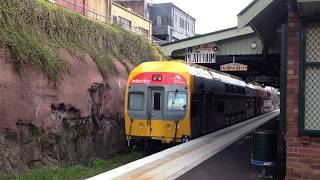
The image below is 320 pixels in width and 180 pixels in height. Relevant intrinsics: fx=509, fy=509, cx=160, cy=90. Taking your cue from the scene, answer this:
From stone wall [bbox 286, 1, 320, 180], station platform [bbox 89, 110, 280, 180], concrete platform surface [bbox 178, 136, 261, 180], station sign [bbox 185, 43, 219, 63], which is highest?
station sign [bbox 185, 43, 219, 63]

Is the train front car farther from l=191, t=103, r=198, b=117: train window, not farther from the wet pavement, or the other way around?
the wet pavement

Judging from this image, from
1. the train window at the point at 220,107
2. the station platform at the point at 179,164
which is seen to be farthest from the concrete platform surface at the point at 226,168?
the train window at the point at 220,107

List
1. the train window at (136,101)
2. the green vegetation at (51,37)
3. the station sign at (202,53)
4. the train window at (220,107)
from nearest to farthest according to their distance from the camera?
the green vegetation at (51,37), the train window at (136,101), the station sign at (202,53), the train window at (220,107)

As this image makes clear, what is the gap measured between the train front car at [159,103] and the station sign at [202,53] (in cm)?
336

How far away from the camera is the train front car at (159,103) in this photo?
17.7m

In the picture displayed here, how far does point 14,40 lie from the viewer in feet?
48.2

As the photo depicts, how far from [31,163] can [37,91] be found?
86.9 inches

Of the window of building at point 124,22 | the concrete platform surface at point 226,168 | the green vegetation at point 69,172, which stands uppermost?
→ the window of building at point 124,22

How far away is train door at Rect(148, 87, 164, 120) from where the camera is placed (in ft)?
59.4

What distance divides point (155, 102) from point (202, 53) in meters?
4.39

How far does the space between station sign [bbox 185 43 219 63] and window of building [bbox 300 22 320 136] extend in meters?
12.6

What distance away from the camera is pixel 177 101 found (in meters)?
17.9

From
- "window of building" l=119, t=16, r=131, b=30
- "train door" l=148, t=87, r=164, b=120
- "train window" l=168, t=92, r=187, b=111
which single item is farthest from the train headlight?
"window of building" l=119, t=16, r=131, b=30

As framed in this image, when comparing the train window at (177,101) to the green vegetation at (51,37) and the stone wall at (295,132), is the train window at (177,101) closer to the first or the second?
the green vegetation at (51,37)
